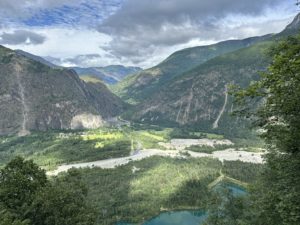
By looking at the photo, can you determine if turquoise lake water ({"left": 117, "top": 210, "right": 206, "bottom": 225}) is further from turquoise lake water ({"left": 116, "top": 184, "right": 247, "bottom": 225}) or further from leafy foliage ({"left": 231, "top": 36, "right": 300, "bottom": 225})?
leafy foliage ({"left": 231, "top": 36, "right": 300, "bottom": 225})

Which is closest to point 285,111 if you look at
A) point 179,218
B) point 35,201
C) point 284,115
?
point 284,115

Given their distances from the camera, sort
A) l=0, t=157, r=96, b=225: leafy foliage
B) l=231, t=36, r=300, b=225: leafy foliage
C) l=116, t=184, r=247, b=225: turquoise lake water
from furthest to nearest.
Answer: l=116, t=184, r=247, b=225: turquoise lake water → l=0, t=157, r=96, b=225: leafy foliage → l=231, t=36, r=300, b=225: leafy foliage

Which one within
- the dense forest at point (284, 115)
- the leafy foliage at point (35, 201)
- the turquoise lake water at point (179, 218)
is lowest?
the turquoise lake water at point (179, 218)

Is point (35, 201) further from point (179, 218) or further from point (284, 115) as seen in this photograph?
point (179, 218)

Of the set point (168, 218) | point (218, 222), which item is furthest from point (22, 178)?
point (168, 218)

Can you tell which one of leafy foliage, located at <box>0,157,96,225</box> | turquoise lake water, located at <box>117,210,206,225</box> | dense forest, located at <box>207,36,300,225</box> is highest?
dense forest, located at <box>207,36,300,225</box>

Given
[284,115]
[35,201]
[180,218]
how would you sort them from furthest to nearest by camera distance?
[180,218] → [35,201] → [284,115]

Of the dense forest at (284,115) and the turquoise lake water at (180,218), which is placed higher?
the dense forest at (284,115)

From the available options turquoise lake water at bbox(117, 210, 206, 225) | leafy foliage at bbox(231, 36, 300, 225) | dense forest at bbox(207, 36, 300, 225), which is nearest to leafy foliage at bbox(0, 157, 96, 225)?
dense forest at bbox(207, 36, 300, 225)

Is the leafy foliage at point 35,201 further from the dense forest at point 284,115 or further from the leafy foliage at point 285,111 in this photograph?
the leafy foliage at point 285,111

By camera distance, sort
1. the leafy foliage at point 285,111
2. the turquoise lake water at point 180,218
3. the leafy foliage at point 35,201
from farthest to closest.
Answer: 1. the turquoise lake water at point 180,218
2. the leafy foliage at point 35,201
3. the leafy foliage at point 285,111

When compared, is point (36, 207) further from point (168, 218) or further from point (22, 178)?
point (168, 218)

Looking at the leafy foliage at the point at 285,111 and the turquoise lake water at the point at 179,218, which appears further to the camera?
the turquoise lake water at the point at 179,218

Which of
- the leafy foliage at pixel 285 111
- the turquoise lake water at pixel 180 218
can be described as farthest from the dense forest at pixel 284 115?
the turquoise lake water at pixel 180 218
